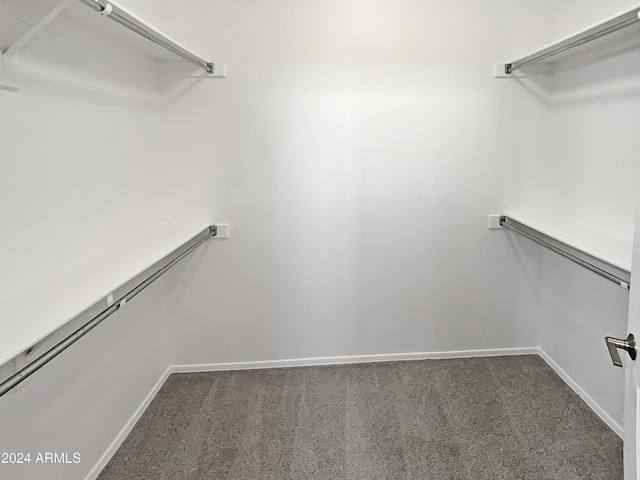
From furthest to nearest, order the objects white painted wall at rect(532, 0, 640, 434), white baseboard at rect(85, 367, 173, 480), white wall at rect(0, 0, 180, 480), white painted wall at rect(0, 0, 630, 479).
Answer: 1. white painted wall at rect(0, 0, 630, 479)
2. white painted wall at rect(532, 0, 640, 434)
3. white baseboard at rect(85, 367, 173, 480)
4. white wall at rect(0, 0, 180, 480)

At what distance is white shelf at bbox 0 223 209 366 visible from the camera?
40.7 inches

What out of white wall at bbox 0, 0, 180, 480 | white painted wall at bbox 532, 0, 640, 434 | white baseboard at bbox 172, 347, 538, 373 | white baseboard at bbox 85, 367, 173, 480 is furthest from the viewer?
white baseboard at bbox 172, 347, 538, 373

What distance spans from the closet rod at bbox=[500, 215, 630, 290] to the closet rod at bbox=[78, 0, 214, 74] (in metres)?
1.82

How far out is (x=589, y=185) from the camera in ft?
7.54

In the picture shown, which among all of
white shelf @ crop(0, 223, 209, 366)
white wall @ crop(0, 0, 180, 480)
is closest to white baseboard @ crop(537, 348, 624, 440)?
white shelf @ crop(0, 223, 209, 366)

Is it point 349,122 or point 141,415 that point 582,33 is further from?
point 141,415

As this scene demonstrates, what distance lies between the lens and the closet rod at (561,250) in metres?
1.67

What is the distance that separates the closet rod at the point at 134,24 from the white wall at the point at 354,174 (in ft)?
1.41

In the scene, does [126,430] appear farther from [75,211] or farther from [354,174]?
[354,174]

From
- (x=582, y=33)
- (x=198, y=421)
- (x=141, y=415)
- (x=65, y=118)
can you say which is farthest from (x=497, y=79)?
(x=141, y=415)

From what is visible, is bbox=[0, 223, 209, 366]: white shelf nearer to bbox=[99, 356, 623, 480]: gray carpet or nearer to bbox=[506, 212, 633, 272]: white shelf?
bbox=[99, 356, 623, 480]: gray carpet

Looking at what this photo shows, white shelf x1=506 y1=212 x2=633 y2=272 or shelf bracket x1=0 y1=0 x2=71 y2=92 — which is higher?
shelf bracket x1=0 y1=0 x2=71 y2=92

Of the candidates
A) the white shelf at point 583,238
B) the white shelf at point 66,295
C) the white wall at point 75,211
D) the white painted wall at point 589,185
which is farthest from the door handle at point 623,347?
the white wall at point 75,211

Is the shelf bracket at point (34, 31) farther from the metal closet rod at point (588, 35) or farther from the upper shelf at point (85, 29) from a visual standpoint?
the metal closet rod at point (588, 35)
